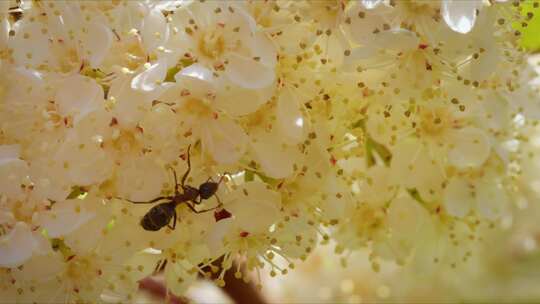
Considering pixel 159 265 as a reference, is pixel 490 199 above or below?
above

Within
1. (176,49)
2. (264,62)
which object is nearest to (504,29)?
(264,62)

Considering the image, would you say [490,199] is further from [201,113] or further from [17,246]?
[17,246]

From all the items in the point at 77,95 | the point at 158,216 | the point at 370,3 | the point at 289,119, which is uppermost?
the point at 370,3

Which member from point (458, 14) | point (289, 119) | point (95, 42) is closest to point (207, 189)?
point (289, 119)

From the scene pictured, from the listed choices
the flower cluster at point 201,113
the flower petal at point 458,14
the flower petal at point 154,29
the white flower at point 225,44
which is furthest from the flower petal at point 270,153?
the flower petal at point 458,14

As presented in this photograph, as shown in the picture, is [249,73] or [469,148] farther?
[469,148]

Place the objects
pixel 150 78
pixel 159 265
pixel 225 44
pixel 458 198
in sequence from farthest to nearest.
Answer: pixel 458 198
pixel 159 265
pixel 225 44
pixel 150 78

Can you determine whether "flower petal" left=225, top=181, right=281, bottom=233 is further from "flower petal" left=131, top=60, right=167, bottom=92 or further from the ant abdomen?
"flower petal" left=131, top=60, right=167, bottom=92

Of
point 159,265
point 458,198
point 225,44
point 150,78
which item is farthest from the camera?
point 458,198

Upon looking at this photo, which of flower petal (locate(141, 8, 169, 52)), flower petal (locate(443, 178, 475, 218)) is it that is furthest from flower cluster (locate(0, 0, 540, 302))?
flower petal (locate(443, 178, 475, 218))
